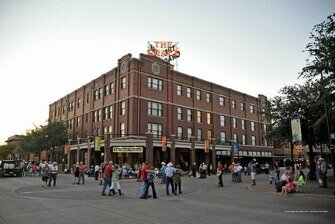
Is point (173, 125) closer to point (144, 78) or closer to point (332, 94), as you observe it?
point (144, 78)

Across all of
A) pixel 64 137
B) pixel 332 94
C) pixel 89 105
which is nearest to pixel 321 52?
pixel 332 94

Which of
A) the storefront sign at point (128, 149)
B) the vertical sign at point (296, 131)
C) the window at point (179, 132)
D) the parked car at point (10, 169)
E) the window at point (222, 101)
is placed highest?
the window at point (222, 101)

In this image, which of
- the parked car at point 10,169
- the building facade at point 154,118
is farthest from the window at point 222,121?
the parked car at point 10,169

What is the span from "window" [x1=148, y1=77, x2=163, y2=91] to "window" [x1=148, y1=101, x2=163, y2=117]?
2405mm

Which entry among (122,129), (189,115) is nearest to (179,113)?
(189,115)

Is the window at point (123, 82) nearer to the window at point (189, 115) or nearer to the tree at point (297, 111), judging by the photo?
the window at point (189, 115)

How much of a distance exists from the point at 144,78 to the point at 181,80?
758cm

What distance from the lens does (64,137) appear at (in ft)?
166

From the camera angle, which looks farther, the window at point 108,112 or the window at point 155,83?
the window at point 108,112

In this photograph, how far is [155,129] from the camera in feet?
134

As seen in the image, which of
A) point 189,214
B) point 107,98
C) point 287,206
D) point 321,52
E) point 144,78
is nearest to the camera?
point 189,214

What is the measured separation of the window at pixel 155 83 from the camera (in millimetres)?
41562

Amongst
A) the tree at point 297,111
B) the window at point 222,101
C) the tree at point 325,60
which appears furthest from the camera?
the window at point 222,101

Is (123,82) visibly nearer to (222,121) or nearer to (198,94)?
(198,94)
